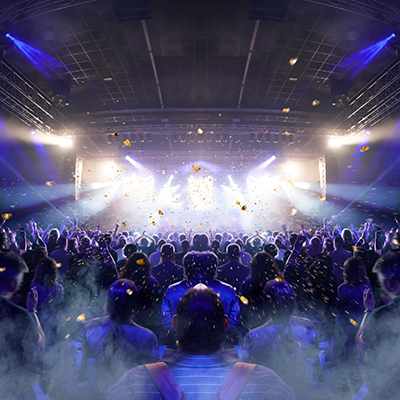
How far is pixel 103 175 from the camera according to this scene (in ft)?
55.8

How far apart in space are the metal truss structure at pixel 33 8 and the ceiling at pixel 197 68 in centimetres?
3

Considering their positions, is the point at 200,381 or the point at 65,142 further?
the point at 65,142

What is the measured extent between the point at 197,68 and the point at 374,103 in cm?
651

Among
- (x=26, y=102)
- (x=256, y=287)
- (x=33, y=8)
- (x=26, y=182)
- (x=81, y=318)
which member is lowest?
(x=81, y=318)

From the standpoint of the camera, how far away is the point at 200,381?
106cm

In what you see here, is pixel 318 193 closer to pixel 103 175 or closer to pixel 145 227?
pixel 145 227

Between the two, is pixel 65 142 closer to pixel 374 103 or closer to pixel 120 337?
pixel 120 337

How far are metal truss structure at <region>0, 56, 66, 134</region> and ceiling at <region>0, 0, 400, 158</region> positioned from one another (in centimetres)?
5

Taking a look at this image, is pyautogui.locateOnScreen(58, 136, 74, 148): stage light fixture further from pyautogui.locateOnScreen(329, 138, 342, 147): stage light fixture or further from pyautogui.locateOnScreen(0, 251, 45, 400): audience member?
pyautogui.locateOnScreen(329, 138, 342, 147): stage light fixture

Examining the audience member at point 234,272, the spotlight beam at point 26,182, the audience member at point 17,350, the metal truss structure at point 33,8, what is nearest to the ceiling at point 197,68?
the metal truss structure at point 33,8

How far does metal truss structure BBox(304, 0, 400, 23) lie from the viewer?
5.48 m

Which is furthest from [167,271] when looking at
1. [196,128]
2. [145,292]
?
[196,128]

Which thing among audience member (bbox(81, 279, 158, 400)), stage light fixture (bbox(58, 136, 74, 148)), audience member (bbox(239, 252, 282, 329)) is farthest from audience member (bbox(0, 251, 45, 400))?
stage light fixture (bbox(58, 136, 74, 148))

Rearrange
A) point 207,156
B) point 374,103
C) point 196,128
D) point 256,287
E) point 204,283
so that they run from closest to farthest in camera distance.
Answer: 1. point 204,283
2. point 256,287
3. point 374,103
4. point 196,128
5. point 207,156
